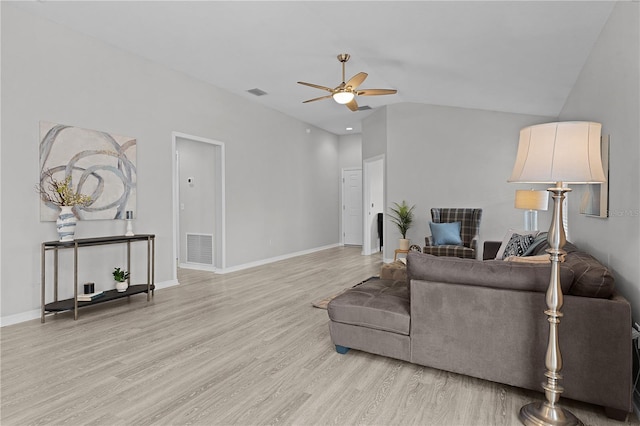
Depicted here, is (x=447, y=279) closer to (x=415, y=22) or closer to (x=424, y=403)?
(x=424, y=403)

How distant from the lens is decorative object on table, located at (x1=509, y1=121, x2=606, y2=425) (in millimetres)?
1707

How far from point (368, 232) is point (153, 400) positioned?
6.34 meters

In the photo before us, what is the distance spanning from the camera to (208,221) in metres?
6.16

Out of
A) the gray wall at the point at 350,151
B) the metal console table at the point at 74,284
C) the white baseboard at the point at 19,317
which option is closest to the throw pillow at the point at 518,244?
the metal console table at the point at 74,284

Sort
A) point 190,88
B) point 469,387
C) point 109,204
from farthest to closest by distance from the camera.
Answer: point 190,88 < point 109,204 < point 469,387

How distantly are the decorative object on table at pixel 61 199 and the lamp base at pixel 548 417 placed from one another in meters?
4.02

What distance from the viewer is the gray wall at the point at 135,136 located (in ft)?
11.3

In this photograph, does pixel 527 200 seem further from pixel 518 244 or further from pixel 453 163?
pixel 453 163

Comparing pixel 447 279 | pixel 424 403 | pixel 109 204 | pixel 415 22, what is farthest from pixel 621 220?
pixel 109 204

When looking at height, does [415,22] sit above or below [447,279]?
above

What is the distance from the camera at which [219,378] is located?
2352mm

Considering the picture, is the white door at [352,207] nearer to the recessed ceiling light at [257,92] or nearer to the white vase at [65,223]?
the recessed ceiling light at [257,92]

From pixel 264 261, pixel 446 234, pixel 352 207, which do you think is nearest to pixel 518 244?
pixel 446 234

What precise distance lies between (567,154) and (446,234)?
13.5ft
